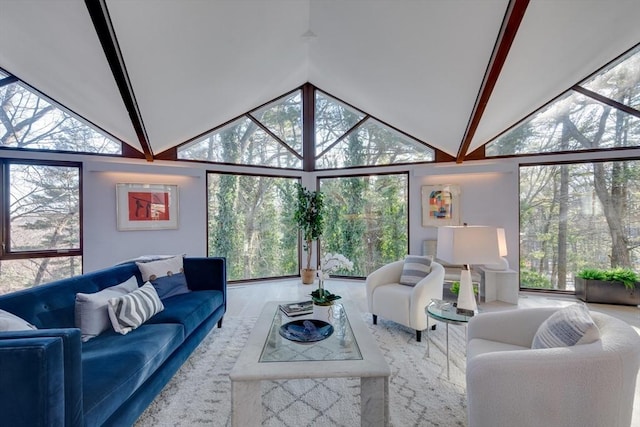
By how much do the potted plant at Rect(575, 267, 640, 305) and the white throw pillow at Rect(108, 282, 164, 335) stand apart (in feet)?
18.4

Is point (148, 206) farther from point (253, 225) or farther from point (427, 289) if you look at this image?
point (427, 289)

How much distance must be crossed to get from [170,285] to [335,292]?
258 centimetres

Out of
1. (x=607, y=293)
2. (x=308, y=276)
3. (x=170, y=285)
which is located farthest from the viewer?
(x=308, y=276)

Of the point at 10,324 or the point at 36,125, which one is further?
the point at 36,125

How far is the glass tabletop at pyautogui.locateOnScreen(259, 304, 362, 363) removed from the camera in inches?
66.6

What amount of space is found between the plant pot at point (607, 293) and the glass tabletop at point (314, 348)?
163 inches

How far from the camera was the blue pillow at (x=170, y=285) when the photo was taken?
9.09 feet

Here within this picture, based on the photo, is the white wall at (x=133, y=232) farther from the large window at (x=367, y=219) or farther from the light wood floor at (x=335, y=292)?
the large window at (x=367, y=219)

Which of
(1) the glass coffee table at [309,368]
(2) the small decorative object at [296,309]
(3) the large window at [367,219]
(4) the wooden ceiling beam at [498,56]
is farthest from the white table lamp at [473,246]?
(3) the large window at [367,219]

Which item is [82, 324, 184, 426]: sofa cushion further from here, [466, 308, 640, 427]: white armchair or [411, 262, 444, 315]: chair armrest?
[411, 262, 444, 315]: chair armrest

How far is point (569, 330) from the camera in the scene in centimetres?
145

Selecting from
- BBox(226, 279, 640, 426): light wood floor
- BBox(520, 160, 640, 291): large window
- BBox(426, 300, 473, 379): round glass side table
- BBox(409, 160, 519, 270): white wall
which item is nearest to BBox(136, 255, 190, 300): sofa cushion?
BBox(226, 279, 640, 426): light wood floor

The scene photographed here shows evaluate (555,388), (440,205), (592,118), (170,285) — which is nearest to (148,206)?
(170,285)

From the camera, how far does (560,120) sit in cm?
428
